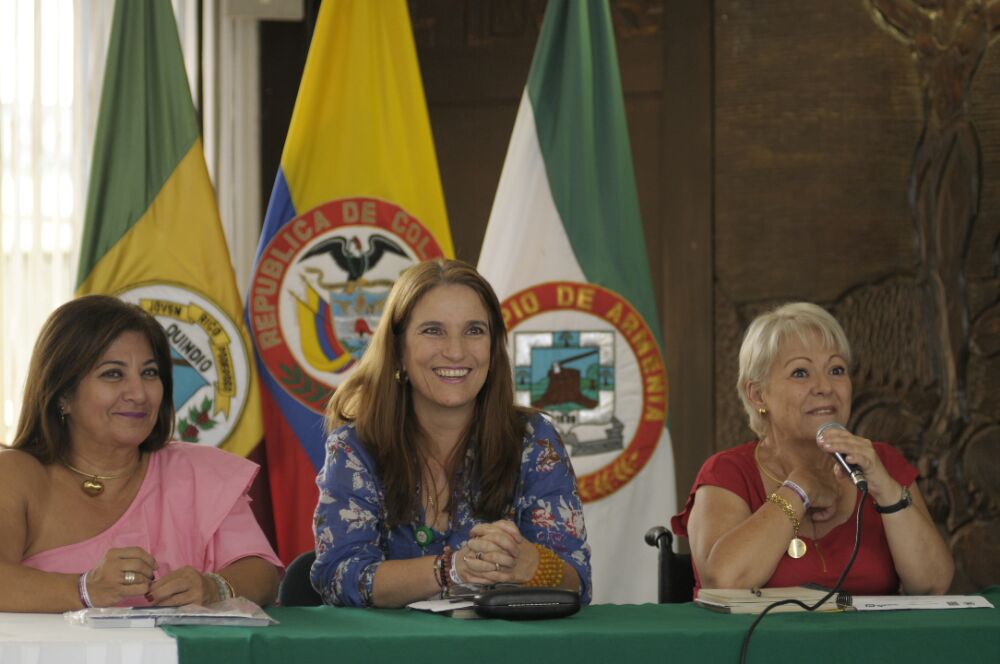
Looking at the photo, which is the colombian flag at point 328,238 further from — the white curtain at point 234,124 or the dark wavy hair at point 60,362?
the dark wavy hair at point 60,362

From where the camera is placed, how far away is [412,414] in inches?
92.1

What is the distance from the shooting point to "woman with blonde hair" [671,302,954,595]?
2152 mm

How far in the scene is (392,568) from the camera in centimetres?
196

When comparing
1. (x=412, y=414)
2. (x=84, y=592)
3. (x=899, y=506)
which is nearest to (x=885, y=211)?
(x=899, y=506)

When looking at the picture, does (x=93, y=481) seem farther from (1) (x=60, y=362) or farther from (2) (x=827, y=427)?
(2) (x=827, y=427)

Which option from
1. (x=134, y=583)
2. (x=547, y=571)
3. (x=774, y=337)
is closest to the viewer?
(x=134, y=583)

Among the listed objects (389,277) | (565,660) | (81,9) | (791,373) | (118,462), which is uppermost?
(81,9)

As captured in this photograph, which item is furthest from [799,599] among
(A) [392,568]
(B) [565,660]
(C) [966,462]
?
(C) [966,462]

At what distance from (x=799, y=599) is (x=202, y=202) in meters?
2.09

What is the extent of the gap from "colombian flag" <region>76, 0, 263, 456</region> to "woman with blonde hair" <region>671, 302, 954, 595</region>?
136 cm

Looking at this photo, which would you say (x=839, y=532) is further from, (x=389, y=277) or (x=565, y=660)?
(x=389, y=277)

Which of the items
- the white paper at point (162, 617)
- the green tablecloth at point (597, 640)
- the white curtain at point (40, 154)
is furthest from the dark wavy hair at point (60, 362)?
the white curtain at point (40, 154)

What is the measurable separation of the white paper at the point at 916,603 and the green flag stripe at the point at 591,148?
144cm

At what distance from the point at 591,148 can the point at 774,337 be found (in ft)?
3.46
